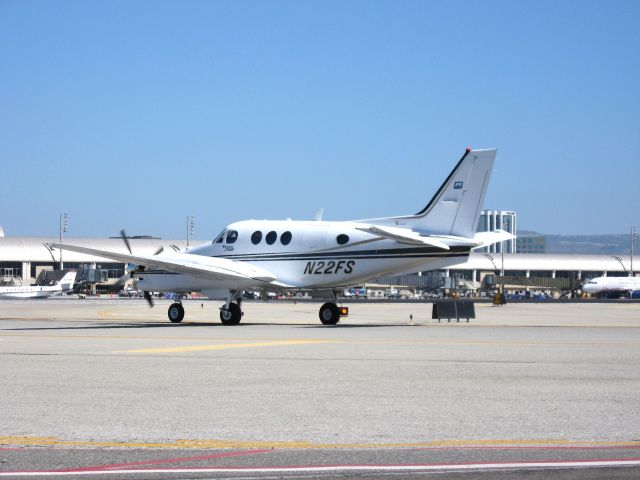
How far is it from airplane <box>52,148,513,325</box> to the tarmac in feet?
39.5

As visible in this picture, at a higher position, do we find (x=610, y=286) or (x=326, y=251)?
(x=326, y=251)

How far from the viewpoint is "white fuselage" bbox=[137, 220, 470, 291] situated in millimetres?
34844

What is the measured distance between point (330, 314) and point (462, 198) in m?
7.09

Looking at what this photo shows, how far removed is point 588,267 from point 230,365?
16876 cm

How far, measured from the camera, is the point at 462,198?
34.7 meters

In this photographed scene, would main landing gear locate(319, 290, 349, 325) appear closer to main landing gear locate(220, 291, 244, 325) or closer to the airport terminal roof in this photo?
main landing gear locate(220, 291, 244, 325)

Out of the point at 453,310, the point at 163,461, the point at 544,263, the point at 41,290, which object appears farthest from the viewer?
the point at 544,263

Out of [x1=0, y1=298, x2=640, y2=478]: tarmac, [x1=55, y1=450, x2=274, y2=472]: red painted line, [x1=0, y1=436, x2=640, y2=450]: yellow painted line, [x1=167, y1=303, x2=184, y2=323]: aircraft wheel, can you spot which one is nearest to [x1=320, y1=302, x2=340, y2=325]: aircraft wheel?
[x1=167, y1=303, x2=184, y2=323]: aircraft wheel

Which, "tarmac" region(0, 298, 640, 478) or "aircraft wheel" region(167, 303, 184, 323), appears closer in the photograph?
"tarmac" region(0, 298, 640, 478)

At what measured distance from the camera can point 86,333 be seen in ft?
98.4

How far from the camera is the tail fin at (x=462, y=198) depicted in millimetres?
34406

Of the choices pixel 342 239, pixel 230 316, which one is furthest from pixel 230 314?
pixel 342 239

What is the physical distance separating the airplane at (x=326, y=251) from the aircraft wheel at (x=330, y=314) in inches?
1.5

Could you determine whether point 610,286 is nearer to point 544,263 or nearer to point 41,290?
point 544,263
